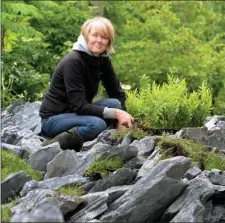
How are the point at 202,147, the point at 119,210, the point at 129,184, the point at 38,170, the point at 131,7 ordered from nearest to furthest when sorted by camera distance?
the point at 119,210 → the point at 129,184 → the point at 38,170 → the point at 202,147 → the point at 131,7

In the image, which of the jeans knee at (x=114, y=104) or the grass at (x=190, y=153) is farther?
the jeans knee at (x=114, y=104)

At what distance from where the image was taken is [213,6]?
1480 cm

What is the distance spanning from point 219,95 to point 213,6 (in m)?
3.86

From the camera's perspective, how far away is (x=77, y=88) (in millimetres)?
6359

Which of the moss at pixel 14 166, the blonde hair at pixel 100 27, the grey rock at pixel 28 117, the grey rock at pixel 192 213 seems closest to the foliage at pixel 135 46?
the grey rock at pixel 28 117

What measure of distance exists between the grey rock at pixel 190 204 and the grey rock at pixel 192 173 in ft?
0.90

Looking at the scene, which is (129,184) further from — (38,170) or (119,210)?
(38,170)

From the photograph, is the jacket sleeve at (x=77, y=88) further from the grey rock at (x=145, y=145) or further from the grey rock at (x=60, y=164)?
the grey rock at (x=60, y=164)

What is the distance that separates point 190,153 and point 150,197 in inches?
57.3

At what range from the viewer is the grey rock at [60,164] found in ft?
16.2

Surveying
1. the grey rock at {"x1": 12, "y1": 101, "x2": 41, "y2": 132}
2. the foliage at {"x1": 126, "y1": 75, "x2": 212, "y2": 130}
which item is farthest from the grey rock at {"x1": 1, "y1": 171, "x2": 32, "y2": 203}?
the grey rock at {"x1": 12, "y1": 101, "x2": 41, "y2": 132}

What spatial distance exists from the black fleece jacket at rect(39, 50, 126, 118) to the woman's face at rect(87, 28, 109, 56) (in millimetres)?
143

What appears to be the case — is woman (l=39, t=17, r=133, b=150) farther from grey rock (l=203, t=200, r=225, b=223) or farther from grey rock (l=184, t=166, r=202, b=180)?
grey rock (l=203, t=200, r=225, b=223)

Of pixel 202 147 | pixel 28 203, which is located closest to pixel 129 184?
pixel 28 203
